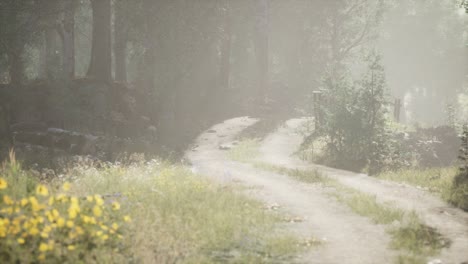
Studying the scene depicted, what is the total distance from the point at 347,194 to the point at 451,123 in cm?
1973

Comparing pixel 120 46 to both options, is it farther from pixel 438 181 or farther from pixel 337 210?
pixel 337 210

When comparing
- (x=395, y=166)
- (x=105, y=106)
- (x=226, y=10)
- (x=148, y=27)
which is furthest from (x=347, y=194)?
(x=226, y=10)

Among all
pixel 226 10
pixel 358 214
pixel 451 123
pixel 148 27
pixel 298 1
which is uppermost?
pixel 298 1

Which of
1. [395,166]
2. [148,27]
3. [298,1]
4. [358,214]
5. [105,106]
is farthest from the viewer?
[298,1]

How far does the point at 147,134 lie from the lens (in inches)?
958

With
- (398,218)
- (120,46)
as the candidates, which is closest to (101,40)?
(120,46)

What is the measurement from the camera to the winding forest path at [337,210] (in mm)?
7797

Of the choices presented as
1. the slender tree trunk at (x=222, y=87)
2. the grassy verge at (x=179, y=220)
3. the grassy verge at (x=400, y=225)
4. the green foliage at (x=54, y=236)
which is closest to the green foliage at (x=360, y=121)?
the grassy verge at (x=400, y=225)

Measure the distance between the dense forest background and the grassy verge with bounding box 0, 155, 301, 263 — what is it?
8.25m

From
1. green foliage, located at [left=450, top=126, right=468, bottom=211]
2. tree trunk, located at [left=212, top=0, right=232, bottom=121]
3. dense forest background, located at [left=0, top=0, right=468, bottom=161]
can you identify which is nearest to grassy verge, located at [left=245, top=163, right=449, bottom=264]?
green foliage, located at [left=450, top=126, right=468, bottom=211]

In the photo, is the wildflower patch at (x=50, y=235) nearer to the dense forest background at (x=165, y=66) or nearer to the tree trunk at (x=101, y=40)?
the dense forest background at (x=165, y=66)

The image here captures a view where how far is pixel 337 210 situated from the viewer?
34.9ft

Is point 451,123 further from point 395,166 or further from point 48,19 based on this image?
point 48,19

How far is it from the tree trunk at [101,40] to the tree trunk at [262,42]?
40.8 feet
